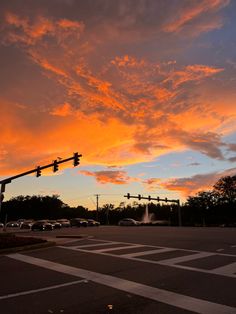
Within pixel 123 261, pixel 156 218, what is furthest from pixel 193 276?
pixel 156 218

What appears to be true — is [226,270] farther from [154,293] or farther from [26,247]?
[26,247]

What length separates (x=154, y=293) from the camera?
302 inches

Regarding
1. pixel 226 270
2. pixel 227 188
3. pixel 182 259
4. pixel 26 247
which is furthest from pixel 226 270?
pixel 227 188

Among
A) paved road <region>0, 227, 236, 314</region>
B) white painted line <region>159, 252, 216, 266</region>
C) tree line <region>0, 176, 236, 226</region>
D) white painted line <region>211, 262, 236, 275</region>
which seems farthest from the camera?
tree line <region>0, 176, 236, 226</region>

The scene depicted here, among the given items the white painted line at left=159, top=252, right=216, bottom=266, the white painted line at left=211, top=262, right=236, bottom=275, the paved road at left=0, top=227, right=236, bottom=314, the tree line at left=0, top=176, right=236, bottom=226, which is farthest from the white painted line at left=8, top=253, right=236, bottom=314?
the tree line at left=0, top=176, right=236, bottom=226

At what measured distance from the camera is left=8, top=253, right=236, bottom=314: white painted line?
657 centimetres

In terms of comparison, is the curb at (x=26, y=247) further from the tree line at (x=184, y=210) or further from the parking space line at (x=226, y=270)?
the tree line at (x=184, y=210)

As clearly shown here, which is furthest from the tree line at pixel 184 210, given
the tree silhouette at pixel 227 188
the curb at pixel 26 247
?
the curb at pixel 26 247

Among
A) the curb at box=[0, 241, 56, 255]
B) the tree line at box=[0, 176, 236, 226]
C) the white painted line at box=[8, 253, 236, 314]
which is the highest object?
the tree line at box=[0, 176, 236, 226]

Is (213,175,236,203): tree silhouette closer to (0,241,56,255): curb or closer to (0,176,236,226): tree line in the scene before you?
(0,176,236,226): tree line

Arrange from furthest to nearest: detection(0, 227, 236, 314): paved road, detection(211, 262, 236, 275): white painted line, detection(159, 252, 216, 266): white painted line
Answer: detection(159, 252, 216, 266): white painted line, detection(211, 262, 236, 275): white painted line, detection(0, 227, 236, 314): paved road

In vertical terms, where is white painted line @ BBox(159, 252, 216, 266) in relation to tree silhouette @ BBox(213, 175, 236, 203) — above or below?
below

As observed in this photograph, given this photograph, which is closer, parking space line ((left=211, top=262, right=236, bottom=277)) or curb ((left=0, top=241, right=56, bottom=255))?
parking space line ((left=211, top=262, right=236, bottom=277))

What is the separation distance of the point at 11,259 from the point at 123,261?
439cm
